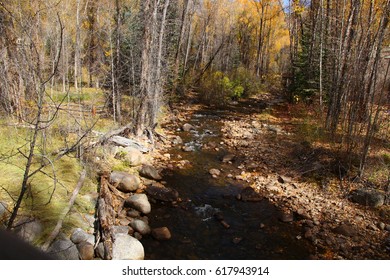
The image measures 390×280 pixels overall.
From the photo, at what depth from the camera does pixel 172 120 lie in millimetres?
15305

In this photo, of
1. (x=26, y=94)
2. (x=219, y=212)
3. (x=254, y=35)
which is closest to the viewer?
(x=219, y=212)

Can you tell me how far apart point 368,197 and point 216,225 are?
3.98 m

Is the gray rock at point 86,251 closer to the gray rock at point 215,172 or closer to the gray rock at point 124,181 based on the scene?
the gray rock at point 124,181

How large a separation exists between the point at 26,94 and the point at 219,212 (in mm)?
7677

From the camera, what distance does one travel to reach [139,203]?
6.84 m

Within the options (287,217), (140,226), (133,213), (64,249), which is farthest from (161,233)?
(287,217)

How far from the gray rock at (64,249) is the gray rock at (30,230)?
404 millimetres

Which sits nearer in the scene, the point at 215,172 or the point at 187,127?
the point at 215,172

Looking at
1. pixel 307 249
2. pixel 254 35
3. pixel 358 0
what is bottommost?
pixel 307 249

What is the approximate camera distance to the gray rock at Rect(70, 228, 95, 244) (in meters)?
5.24

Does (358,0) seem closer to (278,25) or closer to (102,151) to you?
(102,151)

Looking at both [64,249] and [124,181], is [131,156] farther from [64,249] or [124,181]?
[64,249]
